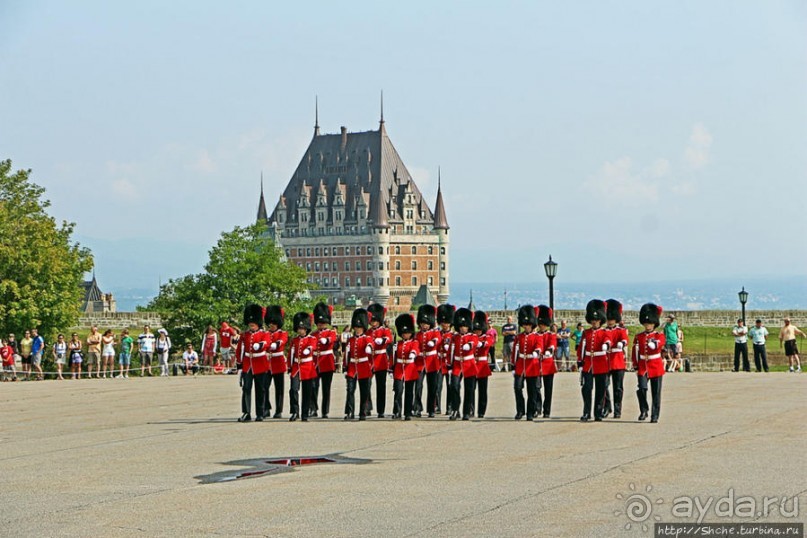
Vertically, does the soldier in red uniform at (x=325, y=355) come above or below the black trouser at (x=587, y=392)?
above

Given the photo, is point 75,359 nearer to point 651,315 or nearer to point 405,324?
point 405,324

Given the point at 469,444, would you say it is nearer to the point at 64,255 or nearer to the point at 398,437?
the point at 398,437

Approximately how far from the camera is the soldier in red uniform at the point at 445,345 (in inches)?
920

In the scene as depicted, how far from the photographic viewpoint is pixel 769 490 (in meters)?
13.6

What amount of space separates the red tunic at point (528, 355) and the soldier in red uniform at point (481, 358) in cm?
64

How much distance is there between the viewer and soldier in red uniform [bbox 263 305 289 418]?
75.6 ft

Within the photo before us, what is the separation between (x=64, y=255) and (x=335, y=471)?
4888 centimetres

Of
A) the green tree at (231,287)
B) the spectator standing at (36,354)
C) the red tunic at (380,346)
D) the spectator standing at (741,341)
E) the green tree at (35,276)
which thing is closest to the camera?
the red tunic at (380,346)

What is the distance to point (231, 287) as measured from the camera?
243ft

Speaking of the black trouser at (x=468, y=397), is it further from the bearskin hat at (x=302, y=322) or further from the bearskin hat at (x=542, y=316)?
the bearskin hat at (x=302, y=322)

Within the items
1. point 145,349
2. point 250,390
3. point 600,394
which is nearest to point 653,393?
point 600,394

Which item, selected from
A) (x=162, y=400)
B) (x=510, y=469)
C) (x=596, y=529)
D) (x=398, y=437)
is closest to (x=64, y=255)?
(x=162, y=400)

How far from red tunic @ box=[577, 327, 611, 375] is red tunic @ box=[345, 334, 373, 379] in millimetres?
3366

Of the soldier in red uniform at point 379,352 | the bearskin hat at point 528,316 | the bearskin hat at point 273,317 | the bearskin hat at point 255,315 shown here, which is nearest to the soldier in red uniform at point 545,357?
the bearskin hat at point 528,316
